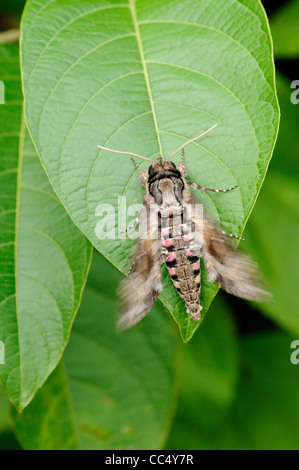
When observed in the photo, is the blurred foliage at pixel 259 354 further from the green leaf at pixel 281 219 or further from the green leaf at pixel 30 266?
the green leaf at pixel 30 266

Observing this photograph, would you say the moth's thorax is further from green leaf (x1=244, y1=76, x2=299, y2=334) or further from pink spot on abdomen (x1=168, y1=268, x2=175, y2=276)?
green leaf (x1=244, y1=76, x2=299, y2=334)

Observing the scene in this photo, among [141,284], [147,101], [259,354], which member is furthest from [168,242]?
[259,354]

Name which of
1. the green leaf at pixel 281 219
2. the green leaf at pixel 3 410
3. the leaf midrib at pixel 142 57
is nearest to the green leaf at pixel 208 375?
the green leaf at pixel 281 219

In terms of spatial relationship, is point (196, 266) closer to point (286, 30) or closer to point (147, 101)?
point (147, 101)

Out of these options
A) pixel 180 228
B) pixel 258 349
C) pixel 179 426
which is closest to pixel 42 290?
pixel 180 228

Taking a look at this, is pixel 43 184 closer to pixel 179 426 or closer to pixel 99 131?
pixel 99 131
